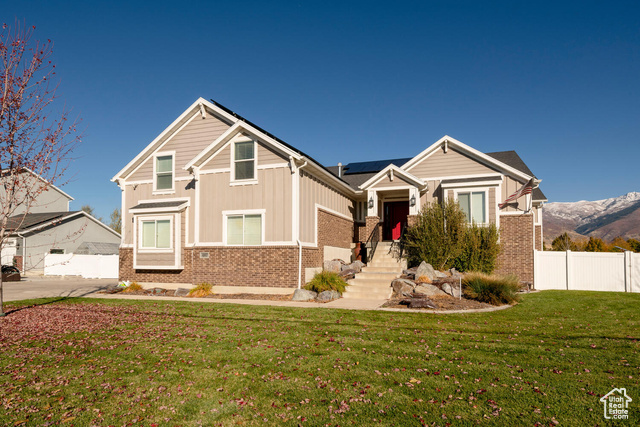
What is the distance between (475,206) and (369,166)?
381 inches

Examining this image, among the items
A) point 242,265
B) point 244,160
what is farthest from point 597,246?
point 244,160

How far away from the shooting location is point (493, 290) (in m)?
12.7

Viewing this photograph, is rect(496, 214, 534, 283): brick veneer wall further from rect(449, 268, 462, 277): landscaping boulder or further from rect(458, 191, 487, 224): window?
rect(449, 268, 462, 277): landscaping boulder

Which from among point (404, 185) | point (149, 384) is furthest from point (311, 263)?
point (149, 384)

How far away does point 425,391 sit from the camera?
16.4 feet

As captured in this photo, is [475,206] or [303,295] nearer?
[303,295]

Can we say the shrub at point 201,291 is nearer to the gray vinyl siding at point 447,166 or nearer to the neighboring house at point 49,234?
the gray vinyl siding at point 447,166

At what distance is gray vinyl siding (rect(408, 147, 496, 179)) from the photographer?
61.8ft

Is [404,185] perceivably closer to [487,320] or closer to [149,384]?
[487,320]

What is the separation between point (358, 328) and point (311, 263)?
7.57 meters

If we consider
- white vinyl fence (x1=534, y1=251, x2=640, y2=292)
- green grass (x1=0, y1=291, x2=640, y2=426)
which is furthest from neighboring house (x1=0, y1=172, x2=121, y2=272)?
white vinyl fence (x1=534, y1=251, x2=640, y2=292)

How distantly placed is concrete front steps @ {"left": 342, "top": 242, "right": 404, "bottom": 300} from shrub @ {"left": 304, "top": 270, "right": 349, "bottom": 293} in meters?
0.33

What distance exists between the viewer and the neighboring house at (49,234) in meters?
29.5
